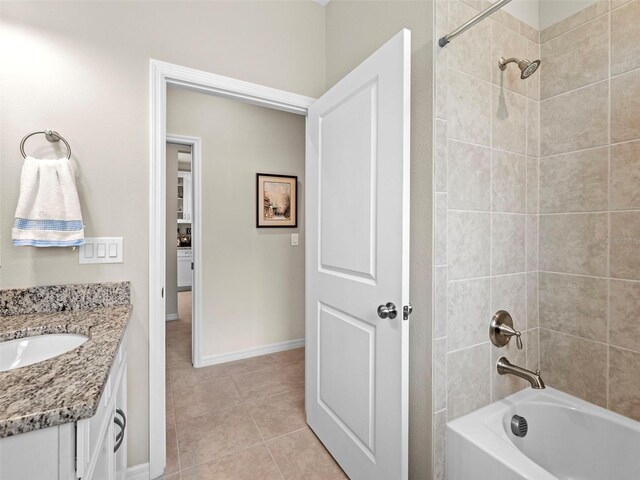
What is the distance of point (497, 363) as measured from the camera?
4.81 ft

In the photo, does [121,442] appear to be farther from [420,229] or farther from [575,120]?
[575,120]

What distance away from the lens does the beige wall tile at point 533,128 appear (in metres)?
1.58

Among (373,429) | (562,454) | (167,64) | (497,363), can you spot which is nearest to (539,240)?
(497,363)

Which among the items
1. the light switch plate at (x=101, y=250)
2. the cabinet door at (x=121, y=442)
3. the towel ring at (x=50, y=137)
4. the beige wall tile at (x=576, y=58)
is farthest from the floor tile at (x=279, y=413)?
the beige wall tile at (x=576, y=58)

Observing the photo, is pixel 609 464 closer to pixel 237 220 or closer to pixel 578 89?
pixel 578 89

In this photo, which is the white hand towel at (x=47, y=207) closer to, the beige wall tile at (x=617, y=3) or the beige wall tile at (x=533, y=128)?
the beige wall tile at (x=533, y=128)

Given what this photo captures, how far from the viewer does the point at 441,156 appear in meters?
1.22

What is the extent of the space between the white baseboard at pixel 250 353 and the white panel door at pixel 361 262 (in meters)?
1.34

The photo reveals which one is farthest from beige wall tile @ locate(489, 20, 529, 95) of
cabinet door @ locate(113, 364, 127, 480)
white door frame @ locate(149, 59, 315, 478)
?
cabinet door @ locate(113, 364, 127, 480)

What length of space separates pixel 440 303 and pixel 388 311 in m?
0.21

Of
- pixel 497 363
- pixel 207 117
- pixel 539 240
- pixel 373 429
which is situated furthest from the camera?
pixel 207 117

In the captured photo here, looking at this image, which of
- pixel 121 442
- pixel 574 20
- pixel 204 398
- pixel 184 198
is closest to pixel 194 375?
pixel 204 398

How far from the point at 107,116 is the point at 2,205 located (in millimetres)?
552

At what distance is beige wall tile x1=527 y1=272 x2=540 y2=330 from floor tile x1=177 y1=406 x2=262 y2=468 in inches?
64.6
